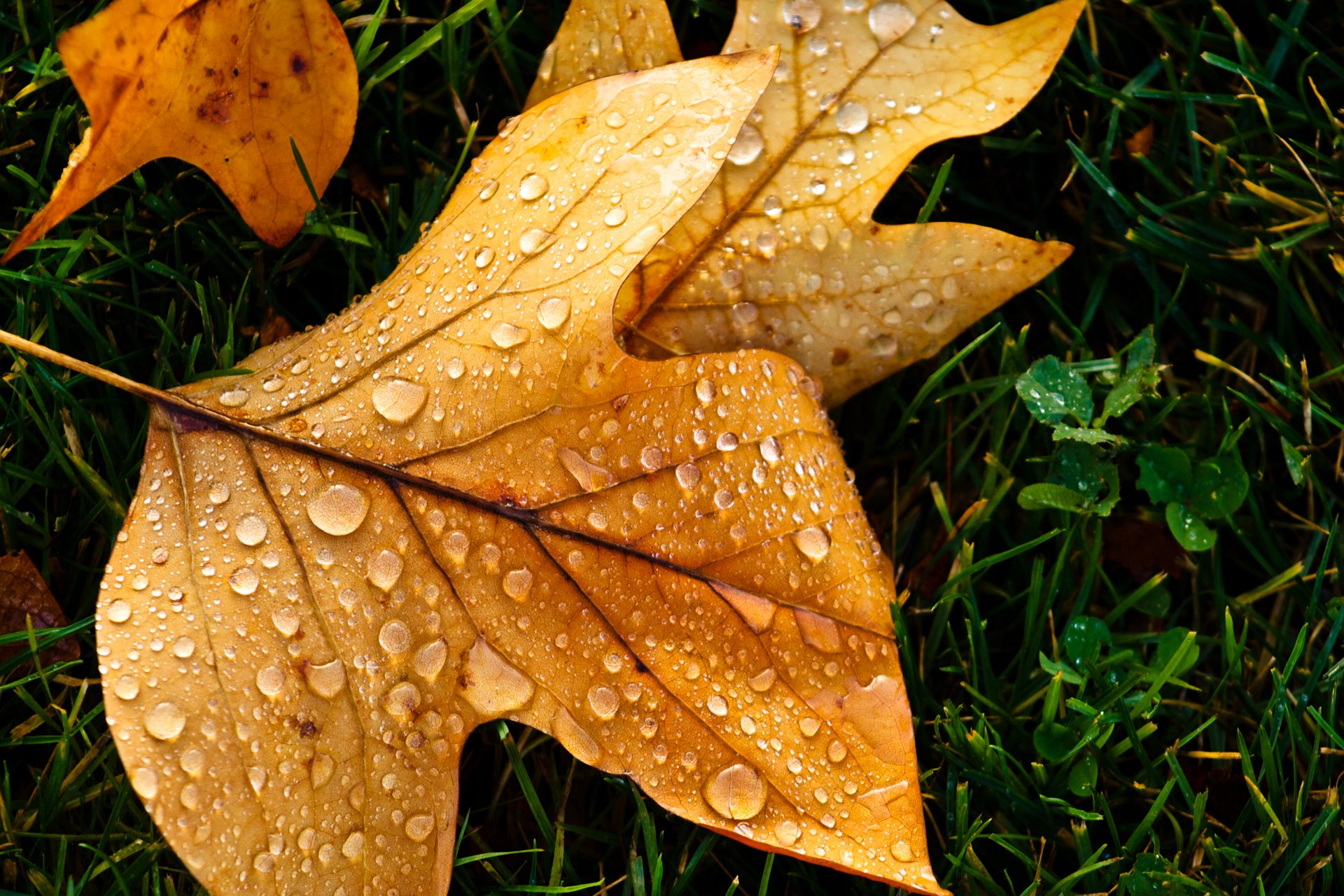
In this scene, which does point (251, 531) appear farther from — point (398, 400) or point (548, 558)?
point (548, 558)

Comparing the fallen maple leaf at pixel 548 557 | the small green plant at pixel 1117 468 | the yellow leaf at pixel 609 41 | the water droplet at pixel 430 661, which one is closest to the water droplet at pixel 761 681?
the fallen maple leaf at pixel 548 557

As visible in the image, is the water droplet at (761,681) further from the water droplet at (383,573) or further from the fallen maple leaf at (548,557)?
the water droplet at (383,573)

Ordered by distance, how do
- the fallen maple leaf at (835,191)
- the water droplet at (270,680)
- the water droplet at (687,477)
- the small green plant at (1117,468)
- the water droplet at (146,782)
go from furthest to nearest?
the small green plant at (1117,468) < the fallen maple leaf at (835,191) < the water droplet at (687,477) < the water droplet at (270,680) < the water droplet at (146,782)

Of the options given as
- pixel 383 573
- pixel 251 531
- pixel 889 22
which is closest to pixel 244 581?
pixel 251 531

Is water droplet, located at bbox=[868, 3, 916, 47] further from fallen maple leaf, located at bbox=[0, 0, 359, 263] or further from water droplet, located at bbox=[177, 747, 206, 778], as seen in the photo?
water droplet, located at bbox=[177, 747, 206, 778]

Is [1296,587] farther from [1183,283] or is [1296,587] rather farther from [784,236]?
[784,236]

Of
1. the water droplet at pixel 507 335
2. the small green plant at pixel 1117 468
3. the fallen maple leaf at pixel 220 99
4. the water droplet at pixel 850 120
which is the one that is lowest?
the small green plant at pixel 1117 468

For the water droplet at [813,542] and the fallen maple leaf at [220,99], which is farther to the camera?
the water droplet at [813,542]
